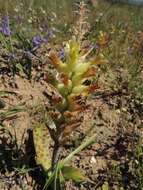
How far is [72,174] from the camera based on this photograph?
2.96 metres

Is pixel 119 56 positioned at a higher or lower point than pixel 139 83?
higher

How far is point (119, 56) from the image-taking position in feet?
17.7

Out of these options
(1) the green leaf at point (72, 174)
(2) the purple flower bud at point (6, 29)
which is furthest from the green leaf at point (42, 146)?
(2) the purple flower bud at point (6, 29)

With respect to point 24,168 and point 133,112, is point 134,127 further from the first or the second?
point 24,168

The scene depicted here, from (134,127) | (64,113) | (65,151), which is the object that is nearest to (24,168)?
(65,151)

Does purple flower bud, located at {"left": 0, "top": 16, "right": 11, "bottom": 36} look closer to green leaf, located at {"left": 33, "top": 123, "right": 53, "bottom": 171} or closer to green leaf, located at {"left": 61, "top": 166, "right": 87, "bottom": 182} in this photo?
green leaf, located at {"left": 33, "top": 123, "right": 53, "bottom": 171}

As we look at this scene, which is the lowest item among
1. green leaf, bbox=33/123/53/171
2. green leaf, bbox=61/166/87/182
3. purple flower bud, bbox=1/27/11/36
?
green leaf, bbox=61/166/87/182

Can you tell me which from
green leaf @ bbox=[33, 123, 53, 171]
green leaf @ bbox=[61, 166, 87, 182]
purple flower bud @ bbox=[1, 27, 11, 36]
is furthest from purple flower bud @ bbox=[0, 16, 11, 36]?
green leaf @ bbox=[61, 166, 87, 182]

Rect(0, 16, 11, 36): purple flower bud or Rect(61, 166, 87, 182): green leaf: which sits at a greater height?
Rect(0, 16, 11, 36): purple flower bud

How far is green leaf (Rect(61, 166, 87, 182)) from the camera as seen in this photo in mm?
2936

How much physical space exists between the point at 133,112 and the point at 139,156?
769mm

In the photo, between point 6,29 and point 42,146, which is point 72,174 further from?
point 6,29

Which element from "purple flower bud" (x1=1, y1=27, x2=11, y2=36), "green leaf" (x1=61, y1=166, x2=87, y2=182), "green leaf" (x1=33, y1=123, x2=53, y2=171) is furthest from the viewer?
"purple flower bud" (x1=1, y1=27, x2=11, y2=36)

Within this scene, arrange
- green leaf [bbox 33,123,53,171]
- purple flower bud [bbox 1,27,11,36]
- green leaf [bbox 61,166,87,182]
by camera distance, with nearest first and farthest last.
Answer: green leaf [bbox 61,166,87,182], green leaf [bbox 33,123,53,171], purple flower bud [bbox 1,27,11,36]
